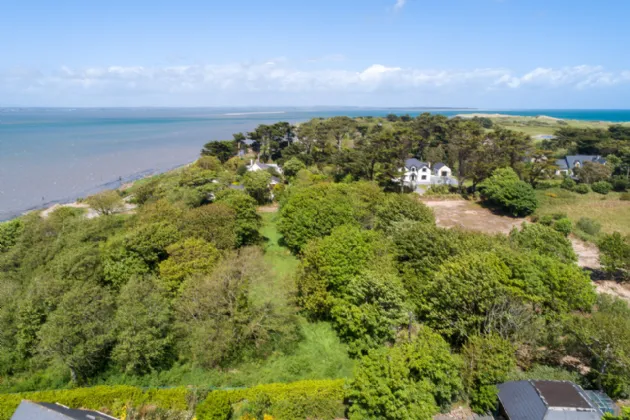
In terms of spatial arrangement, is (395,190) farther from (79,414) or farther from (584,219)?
(79,414)

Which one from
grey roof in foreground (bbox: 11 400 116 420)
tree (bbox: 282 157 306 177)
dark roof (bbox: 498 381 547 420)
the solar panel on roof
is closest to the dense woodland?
dark roof (bbox: 498 381 547 420)

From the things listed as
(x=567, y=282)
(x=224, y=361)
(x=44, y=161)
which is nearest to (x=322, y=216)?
(x=224, y=361)

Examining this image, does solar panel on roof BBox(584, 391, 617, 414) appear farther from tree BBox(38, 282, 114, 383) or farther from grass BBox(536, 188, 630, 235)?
grass BBox(536, 188, 630, 235)

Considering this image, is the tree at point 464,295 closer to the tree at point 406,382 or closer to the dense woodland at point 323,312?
the dense woodland at point 323,312

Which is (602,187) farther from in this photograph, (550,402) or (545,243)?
(550,402)

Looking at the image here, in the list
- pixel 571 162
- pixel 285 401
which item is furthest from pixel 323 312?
pixel 571 162
